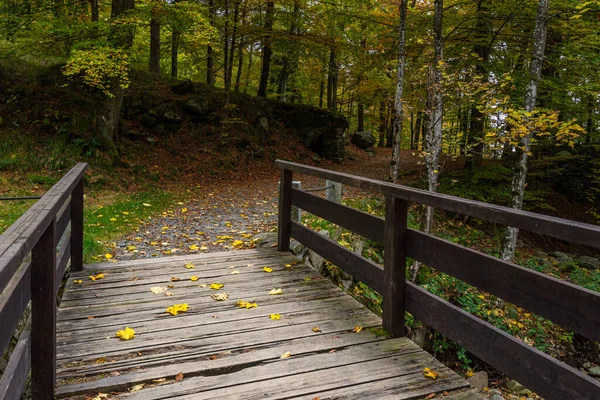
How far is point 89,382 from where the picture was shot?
101 inches

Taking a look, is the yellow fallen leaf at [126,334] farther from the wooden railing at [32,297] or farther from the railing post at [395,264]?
the railing post at [395,264]

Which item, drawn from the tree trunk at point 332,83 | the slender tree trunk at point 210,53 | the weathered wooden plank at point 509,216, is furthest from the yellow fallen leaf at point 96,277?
the tree trunk at point 332,83

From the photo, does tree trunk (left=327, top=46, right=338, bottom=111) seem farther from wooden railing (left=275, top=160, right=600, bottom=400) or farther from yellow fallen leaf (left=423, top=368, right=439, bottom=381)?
yellow fallen leaf (left=423, top=368, right=439, bottom=381)

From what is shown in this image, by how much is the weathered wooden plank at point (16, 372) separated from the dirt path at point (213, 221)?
13.3ft

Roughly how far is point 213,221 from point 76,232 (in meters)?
4.10

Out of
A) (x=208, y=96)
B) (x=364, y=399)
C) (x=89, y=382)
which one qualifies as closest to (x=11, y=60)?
(x=208, y=96)

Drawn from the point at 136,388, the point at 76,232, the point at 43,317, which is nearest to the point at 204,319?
the point at 136,388

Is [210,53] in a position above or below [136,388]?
above

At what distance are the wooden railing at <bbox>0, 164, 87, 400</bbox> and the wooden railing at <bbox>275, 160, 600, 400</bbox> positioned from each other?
2245mm

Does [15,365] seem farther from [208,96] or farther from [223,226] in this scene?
[208,96]

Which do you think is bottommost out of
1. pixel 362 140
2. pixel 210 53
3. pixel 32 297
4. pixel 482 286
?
pixel 32 297

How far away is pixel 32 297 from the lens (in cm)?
228

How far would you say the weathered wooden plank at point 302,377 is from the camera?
2473 mm

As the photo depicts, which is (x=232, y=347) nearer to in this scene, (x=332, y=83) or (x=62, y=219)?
(x=62, y=219)
